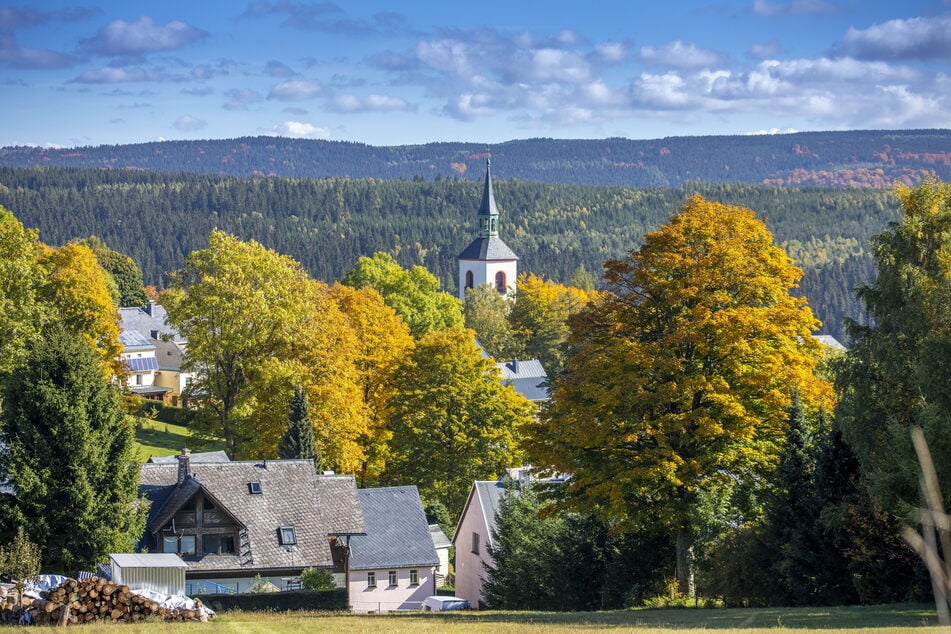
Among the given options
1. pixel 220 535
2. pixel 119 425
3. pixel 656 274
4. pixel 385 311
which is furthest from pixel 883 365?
pixel 385 311

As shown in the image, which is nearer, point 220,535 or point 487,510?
point 220,535

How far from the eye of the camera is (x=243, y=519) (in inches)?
1631

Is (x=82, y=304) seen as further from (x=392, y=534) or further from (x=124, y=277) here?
(x=124, y=277)

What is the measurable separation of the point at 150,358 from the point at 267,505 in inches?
2221

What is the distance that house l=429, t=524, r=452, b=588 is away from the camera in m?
55.1

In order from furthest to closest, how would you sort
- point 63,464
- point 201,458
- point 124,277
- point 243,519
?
point 124,277, point 201,458, point 243,519, point 63,464

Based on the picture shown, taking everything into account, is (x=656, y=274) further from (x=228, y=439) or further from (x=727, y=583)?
(x=228, y=439)

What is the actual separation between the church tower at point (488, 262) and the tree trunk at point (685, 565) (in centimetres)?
12491

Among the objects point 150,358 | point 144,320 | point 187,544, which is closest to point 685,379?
point 187,544

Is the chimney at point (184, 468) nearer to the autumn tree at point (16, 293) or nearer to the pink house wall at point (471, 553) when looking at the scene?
the autumn tree at point (16, 293)

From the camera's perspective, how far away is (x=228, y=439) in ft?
165

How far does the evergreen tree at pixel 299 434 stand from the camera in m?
49.1

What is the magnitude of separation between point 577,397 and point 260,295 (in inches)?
804

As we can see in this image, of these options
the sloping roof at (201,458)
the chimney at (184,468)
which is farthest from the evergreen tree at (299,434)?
the chimney at (184,468)
